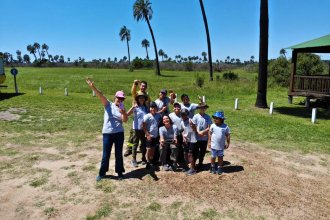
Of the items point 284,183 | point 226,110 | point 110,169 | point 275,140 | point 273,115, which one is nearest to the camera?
point 284,183

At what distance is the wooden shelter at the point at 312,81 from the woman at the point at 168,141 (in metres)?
12.5

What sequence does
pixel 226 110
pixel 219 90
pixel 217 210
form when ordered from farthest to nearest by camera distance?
1. pixel 219 90
2. pixel 226 110
3. pixel 217 210

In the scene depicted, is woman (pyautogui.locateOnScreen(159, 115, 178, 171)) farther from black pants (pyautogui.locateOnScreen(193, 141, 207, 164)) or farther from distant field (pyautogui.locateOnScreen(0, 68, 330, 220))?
black pants (pyautogui.locateOnScreen(193, 141, 207, 164))

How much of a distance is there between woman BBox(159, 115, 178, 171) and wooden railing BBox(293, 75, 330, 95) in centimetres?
1269

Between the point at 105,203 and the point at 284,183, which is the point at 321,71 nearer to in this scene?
the point at 284,183

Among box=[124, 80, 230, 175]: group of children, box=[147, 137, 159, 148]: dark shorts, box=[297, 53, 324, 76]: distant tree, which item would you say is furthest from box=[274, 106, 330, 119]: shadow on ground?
box=[297, 53, 324, 76]: distant tree

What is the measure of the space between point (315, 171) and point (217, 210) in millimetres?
3422

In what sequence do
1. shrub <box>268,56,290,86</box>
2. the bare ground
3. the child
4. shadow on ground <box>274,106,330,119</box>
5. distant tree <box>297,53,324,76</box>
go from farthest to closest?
shrub <box>268,56,290,86</box> → distant tree <box>297,53,324,76</box> → shadow on ground <box>274,106,330,119</box> → the child → the bare ground

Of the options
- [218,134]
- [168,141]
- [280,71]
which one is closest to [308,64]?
[280,71]

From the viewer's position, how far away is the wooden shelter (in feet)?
56.5

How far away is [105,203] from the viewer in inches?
235

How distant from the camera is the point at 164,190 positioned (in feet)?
21.5

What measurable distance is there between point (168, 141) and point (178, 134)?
0.88 feet

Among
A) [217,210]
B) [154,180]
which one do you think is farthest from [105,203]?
[217,210]
